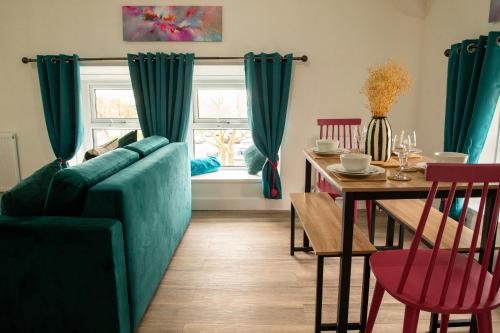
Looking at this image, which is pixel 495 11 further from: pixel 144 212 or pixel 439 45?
pixel 144 212

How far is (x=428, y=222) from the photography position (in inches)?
80.5

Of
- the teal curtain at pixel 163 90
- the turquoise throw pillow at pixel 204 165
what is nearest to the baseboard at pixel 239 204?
the turquoise throw pillow at pixel 204 165

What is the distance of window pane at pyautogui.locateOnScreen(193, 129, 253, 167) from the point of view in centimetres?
427

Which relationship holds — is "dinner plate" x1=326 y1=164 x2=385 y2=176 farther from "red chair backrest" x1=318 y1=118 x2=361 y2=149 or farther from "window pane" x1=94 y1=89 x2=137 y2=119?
"window pane" x1=94 y1=89 x2=137 y2=119

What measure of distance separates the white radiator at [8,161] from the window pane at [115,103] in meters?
0.94

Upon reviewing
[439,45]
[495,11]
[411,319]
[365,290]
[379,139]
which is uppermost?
[495,11]

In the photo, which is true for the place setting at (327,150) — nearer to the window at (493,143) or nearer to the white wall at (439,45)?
the window at (493,143)

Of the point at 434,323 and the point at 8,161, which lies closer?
the point at 434,323

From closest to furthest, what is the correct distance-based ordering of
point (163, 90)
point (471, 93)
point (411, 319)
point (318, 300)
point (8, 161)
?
point (411, 319) < point (318, 300) < point (471, 93) < point (163, 90) < point (8, 161)

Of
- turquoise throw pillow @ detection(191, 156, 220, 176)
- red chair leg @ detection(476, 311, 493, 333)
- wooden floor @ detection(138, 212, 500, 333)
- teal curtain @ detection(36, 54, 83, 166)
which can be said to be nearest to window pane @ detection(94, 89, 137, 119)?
teal curtain @ detection(36, 54, 83, 166)

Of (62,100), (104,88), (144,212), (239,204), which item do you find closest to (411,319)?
(144,212)

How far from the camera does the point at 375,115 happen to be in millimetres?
2039

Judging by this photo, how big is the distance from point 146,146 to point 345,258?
5.54ft

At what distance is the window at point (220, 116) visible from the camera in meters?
4.12
